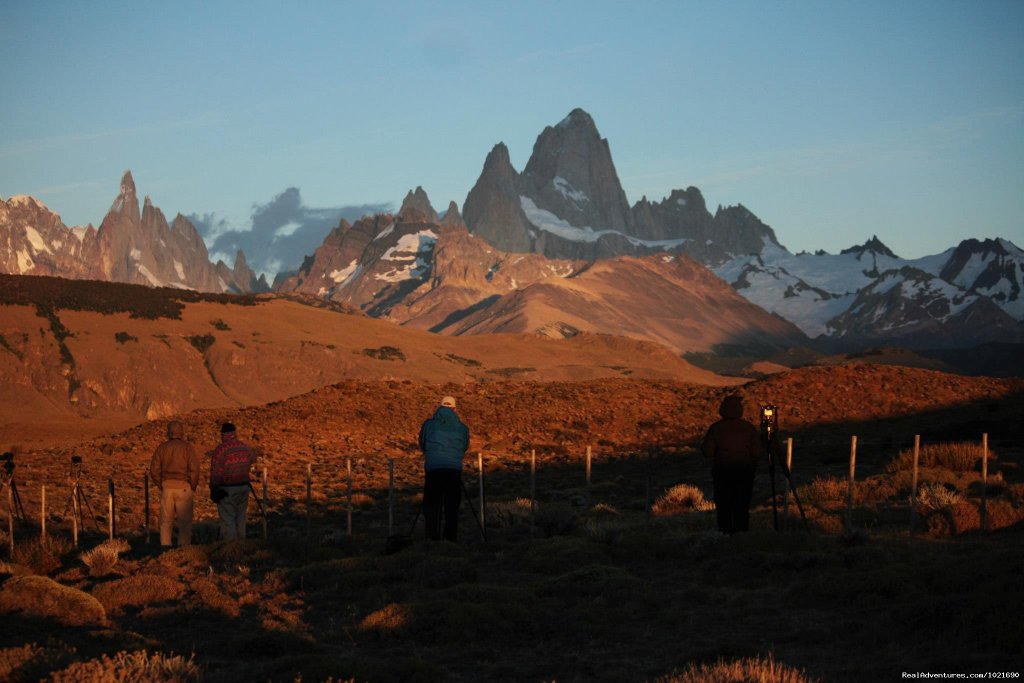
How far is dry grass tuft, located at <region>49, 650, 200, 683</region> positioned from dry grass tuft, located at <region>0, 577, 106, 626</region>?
3153mm

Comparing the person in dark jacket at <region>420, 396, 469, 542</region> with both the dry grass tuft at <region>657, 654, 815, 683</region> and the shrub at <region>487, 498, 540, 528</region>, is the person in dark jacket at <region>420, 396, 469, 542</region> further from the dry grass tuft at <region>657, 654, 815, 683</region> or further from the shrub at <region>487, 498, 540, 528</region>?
the dry grass tuft at <region>657, 654, 815, 683</region>

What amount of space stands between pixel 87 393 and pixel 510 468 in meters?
58.2

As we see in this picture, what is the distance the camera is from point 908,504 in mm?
21891

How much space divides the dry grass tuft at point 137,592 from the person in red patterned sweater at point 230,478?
3.44m

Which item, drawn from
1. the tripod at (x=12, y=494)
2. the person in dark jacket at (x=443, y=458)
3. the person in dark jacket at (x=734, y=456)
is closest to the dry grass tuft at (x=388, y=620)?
the person in dark jacket at (x=443, y=458)

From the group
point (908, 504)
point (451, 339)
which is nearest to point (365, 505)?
point (908, 504)

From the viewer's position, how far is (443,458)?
709 inches

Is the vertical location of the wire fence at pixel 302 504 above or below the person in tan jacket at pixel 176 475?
below

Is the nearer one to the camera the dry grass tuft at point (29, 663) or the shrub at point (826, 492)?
the dry grass tuft at point (29, 663)

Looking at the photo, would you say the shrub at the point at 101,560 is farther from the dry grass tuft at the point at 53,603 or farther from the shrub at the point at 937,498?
the shrub at the point at 937,498

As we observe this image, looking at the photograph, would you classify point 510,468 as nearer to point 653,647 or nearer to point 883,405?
point 883,405

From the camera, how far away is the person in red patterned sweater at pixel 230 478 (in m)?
19.2

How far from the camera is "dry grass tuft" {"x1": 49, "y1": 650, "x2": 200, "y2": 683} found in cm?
966

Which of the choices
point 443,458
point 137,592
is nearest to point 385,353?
point 443,458
